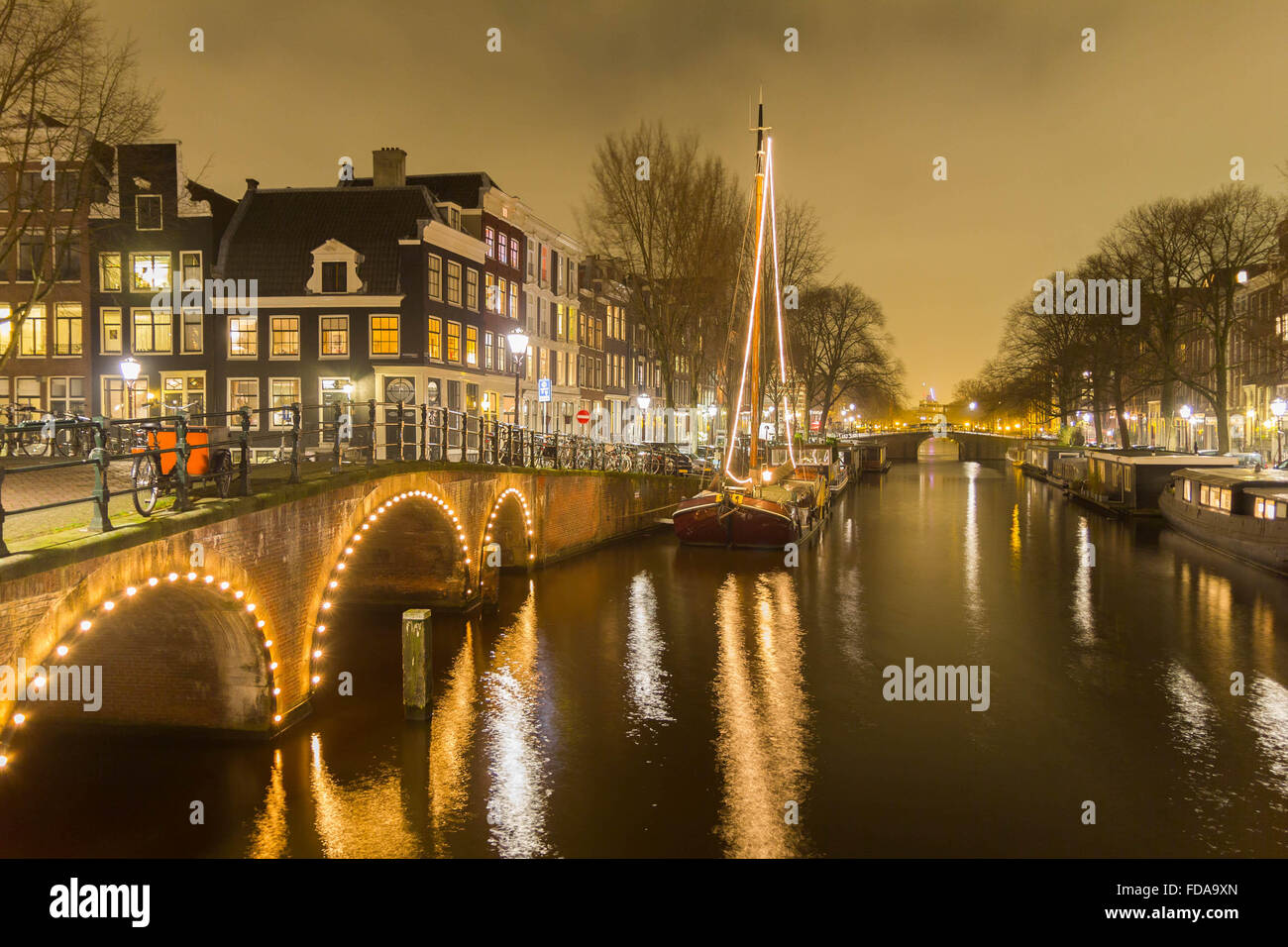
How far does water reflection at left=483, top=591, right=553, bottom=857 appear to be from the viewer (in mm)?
10391

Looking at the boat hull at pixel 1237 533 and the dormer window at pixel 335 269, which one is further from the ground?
the dormer window at pixel 335 269

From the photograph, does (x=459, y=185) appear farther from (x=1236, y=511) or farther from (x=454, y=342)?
(x=1236, y=511)

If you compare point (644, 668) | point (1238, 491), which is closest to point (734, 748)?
point (644, 668)

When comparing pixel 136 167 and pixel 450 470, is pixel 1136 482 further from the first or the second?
pixel 136 167

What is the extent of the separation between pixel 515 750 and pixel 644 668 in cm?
461

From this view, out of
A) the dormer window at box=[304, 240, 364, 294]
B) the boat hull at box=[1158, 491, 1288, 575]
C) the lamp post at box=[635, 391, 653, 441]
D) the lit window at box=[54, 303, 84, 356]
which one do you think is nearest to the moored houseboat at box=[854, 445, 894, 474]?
the lamp post at box=[635, 391, 653, 441]

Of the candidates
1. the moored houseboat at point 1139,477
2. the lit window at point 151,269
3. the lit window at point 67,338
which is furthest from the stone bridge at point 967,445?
the lit window at point 67,338

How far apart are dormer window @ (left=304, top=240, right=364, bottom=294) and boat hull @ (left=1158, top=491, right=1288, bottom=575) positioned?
29.6 metres

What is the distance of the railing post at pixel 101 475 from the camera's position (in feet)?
28.0

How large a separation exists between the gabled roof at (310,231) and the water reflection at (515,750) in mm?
18710

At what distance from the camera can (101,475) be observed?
8.73 m

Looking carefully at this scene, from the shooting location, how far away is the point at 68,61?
19.5 m

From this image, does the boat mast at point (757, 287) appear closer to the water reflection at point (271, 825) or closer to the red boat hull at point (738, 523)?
the red boat hull at point (738, 523)
